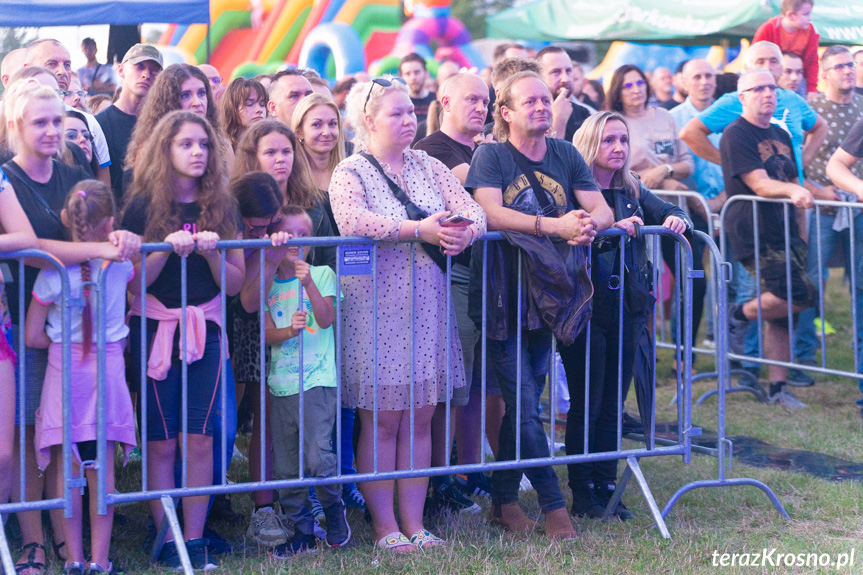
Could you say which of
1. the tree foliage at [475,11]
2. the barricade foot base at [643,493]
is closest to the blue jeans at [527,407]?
the barricade foot base at [643,493]

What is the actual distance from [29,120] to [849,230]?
5.30m

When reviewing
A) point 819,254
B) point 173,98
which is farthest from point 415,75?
point 173,98

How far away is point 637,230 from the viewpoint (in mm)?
4836

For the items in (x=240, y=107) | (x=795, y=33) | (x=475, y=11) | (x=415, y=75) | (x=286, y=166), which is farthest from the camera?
(x=475, y=11)

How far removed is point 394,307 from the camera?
445cm

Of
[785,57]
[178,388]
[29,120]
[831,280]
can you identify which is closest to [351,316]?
[178,388]

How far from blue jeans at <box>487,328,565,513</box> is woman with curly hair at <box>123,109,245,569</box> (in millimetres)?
1259

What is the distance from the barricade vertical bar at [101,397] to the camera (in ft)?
13.0

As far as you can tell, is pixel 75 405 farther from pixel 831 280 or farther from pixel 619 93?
pixel 831 280

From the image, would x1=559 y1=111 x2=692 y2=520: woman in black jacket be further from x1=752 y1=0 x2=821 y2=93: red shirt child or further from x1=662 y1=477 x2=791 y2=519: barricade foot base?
x1=752 y1=0 x2=821 y2=93: red shirt child

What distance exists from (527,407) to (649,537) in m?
0.80

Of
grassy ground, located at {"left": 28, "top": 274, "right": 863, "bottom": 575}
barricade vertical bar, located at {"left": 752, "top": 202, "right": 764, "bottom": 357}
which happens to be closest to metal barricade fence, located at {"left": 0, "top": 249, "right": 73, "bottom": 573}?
grassy ground, located at {"left": 28, "top": 274, "right": 863, "bottom": 575}

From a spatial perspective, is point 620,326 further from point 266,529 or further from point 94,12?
point 94,12

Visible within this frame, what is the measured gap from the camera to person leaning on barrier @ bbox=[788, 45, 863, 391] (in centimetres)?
720
